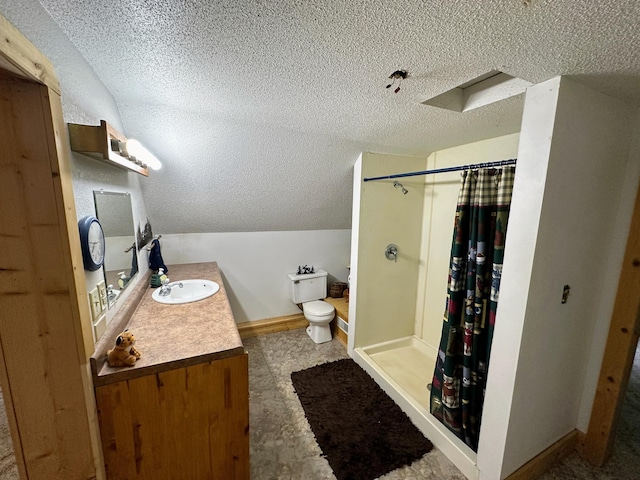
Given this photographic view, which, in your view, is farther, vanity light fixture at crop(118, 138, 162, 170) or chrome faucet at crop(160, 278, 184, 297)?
chrome faucet at crop(160, 278, 184, 297)

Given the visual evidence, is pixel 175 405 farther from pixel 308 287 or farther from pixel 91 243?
pixel 308 287

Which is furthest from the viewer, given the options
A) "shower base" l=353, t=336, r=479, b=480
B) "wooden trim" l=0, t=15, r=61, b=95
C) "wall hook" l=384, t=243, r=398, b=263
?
"wall hook" l=384, t=243, r=398, b=263

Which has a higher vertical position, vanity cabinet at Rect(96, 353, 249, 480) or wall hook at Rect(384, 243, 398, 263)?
wall hook at Rect(384, 243, 398, 263)

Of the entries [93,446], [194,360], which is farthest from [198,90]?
[93,446]

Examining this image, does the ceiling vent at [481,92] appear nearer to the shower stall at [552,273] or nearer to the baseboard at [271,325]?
the shower stall at [552,273]

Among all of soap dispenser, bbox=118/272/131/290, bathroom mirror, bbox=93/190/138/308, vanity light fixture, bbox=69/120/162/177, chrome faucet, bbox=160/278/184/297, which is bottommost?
chrome faucet, bbox=160/278/184/297

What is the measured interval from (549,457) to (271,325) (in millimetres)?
2459

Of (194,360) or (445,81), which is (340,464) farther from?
(445,81)

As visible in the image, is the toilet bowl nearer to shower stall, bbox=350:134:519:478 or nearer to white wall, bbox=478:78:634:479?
shower stall, bbox=350:134:519:478

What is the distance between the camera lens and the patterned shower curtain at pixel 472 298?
1.37 metres

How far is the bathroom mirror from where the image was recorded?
1272 millimetres

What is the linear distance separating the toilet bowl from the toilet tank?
0.39 ft

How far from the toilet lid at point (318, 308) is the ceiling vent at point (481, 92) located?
6.78 ft

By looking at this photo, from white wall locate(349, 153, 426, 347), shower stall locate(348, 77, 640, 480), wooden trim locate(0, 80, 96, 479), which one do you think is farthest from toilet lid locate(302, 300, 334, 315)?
wooden trim locate(0, 80, 96, 479)
